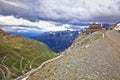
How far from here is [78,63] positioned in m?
36.8

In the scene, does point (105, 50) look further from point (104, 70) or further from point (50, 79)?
point (50, 79)

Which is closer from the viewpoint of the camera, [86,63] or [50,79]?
[50,79]

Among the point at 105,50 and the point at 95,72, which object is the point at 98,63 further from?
the point at 105,50

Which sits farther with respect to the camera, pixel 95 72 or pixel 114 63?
pixel 114 63

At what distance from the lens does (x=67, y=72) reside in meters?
32.9

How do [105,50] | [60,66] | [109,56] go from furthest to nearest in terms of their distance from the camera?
1. [105,50]
2. [109,56]
3. [60,66]

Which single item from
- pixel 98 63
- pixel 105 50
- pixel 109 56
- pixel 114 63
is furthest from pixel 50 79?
pixel 105 50

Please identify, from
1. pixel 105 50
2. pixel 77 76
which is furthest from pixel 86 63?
pixel 105 50

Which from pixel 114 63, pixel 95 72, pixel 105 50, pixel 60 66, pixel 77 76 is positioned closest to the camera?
pixel 77 76

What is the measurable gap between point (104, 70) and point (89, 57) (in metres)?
6.59

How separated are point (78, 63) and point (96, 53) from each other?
876 cm

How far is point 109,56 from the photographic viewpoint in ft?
143

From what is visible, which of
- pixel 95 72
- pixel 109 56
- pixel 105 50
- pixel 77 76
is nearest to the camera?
pixel 77 76

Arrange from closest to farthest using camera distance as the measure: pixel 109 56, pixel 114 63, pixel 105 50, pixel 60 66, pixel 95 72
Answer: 1. pixel 95 72
2. pixel 60 66
3. pixel 114 63
4. pixel 109 56
5. pixel 105 50
